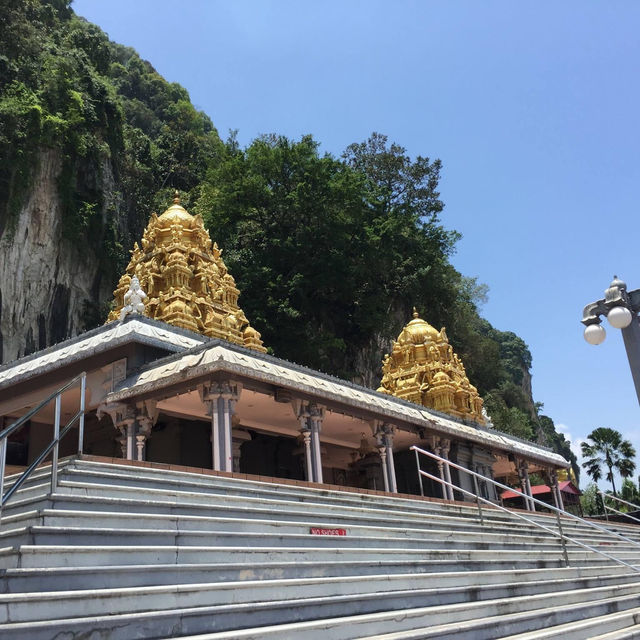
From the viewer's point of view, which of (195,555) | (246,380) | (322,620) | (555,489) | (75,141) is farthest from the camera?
(75,141)

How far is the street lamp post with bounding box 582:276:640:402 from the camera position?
8.66 m

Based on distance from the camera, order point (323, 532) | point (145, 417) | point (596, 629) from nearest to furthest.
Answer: point (596, 629)
point (323, 532)
point (145, 417)

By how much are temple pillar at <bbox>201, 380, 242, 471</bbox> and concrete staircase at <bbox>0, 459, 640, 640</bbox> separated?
2.72 meters

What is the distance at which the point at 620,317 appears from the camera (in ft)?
28.5

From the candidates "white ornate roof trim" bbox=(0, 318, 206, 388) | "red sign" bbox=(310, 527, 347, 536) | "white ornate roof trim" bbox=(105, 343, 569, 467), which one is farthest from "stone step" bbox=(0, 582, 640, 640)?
"white ornate roof trim" bbox=(0, 318, 206, 388)

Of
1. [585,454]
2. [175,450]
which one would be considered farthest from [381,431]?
[585,454]

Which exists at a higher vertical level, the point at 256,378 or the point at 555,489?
the point at 256,378

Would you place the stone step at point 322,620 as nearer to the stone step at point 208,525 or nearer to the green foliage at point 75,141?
the stone step at point 208,525

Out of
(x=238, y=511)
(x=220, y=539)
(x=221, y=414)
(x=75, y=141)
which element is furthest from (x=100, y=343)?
(x=75, y=141)

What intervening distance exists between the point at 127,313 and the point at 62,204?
21759mm

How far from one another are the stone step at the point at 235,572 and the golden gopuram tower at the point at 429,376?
18.7m

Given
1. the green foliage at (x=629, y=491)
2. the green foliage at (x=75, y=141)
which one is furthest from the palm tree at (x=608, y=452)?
the green foliage at (x=75, y=141)

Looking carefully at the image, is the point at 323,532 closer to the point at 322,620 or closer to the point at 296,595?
the point at 296,595

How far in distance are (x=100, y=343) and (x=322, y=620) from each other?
10888 millimetres
